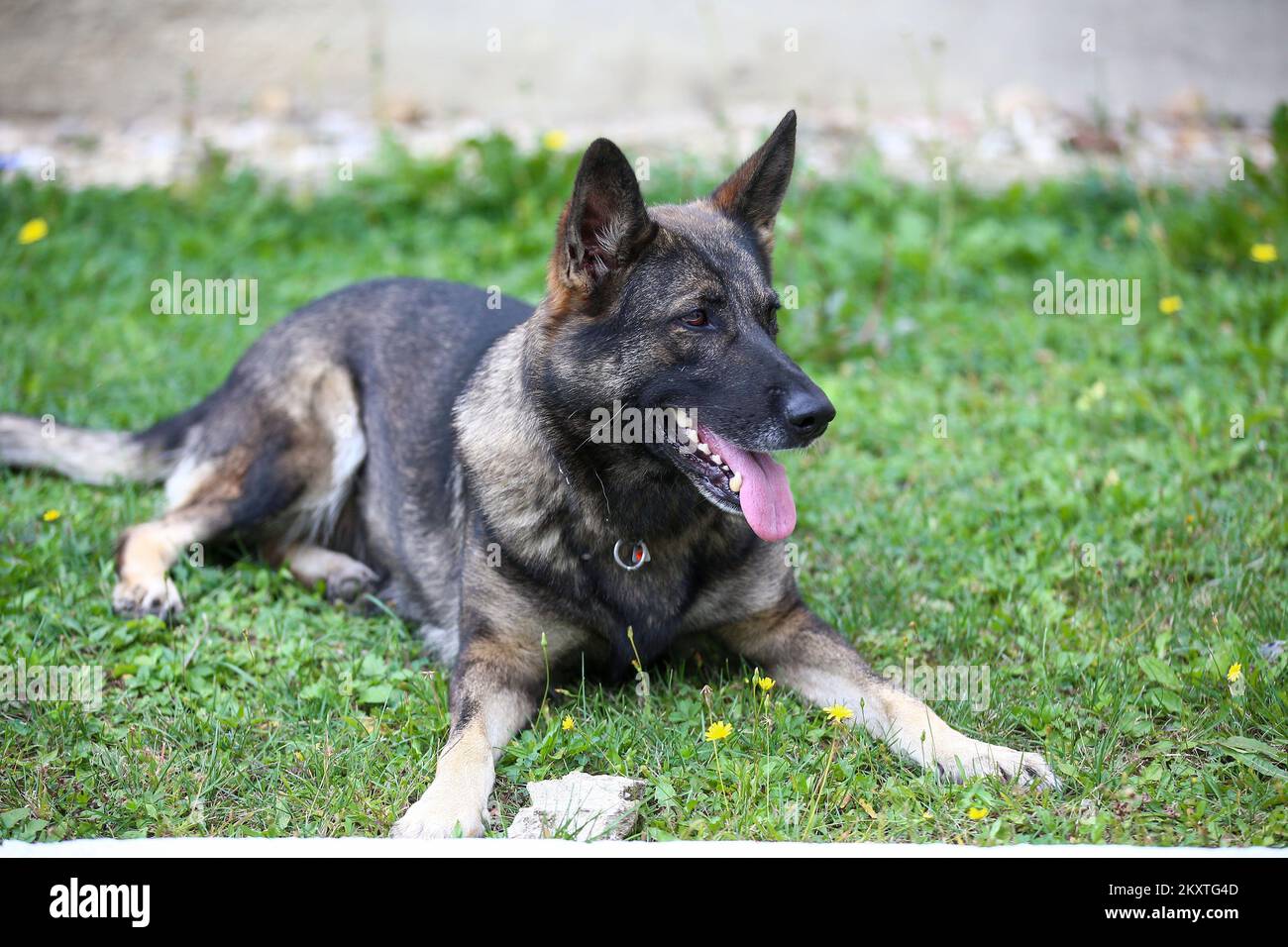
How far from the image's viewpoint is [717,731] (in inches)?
134

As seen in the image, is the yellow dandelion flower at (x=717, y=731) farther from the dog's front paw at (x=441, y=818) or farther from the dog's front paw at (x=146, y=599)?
the dog's front paw at (x=146, y=599)

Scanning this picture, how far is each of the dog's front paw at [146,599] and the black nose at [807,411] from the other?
238cm

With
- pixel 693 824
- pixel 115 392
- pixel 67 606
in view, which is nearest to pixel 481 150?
pixel 115 392

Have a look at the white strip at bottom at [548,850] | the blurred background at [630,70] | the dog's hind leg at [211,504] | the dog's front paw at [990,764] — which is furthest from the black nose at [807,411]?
the blurred background at [630,70]

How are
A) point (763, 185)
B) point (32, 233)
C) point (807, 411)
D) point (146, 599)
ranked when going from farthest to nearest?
point (32, 233), point (146, 599), point (763, 185), point (807, 411)

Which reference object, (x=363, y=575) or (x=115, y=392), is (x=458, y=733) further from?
(x=115, y=392)

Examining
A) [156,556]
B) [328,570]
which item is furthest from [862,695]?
[156,556]

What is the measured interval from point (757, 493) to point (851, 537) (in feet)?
5.09

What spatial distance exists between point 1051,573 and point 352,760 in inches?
102

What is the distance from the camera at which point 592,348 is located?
11.5 feet

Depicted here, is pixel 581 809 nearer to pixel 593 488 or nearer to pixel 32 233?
pixel 593 488

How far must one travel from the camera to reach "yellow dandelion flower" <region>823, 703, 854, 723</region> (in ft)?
11.3

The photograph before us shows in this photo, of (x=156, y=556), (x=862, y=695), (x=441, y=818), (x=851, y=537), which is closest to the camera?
(x=441, y=818)

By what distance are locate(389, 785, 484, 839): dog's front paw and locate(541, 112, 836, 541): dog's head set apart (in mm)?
1102
